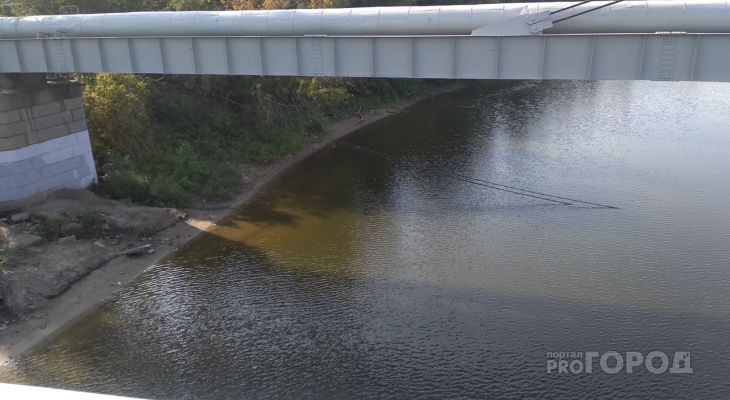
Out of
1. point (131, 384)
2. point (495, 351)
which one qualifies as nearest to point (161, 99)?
point (131, 384)

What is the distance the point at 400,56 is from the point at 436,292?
8.11 metres

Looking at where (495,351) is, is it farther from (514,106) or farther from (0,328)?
(514,106)

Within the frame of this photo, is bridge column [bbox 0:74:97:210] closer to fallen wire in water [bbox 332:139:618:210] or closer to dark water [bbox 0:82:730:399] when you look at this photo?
dark water [bbox 0:82:730:399]

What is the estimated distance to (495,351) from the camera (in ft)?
51.2

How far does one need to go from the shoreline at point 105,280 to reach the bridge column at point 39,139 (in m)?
5.46

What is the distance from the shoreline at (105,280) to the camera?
16.9 metres

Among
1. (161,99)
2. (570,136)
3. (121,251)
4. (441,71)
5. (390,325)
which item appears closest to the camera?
(390,325)

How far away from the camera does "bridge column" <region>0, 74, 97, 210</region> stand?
23094 millimetres

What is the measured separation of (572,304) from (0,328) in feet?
57.1

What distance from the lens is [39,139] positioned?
24062 mm

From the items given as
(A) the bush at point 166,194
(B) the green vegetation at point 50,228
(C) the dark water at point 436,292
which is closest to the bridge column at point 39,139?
(B) the green vegetation at point 50,228

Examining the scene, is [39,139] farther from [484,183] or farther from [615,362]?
[615,362]

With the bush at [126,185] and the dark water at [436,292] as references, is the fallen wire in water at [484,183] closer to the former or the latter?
the dark water at [436,292]

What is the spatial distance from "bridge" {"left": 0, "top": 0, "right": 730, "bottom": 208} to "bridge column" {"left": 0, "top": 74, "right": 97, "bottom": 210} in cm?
4
